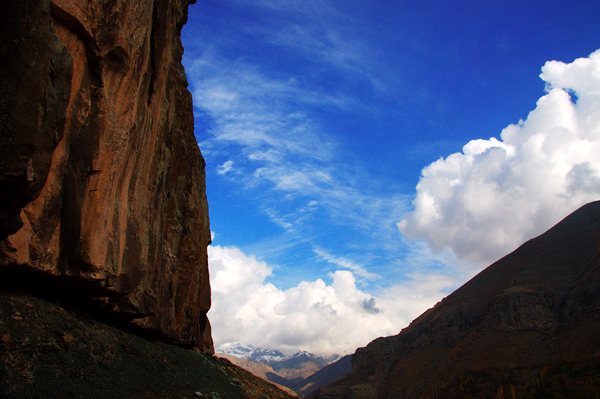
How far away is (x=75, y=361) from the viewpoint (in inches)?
569

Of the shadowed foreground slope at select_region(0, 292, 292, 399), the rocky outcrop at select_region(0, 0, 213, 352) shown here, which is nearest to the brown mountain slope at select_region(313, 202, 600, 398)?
the shadowed foreground slope at select_region(0, 292, 292, 399)

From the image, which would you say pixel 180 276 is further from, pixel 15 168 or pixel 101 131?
pixel 15 168

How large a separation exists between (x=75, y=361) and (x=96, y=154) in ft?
23.6

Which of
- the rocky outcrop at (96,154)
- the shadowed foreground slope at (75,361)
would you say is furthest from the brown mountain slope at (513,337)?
the rocky outcrop at (96,154)

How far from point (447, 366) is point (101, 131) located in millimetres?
116717

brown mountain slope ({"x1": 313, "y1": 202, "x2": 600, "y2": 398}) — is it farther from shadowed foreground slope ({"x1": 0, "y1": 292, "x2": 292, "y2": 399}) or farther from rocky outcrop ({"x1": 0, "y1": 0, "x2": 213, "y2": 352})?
rocky outcrop ({"x1": 0, "y1": 0, "x2": 213, "y2": 352})

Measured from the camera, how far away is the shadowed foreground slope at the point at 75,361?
12.4 metres

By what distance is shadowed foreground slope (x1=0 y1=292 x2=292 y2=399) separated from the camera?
12352mm

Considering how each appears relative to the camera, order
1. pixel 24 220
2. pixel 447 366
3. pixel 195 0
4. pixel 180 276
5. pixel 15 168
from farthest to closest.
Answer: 1. pixel 447 366
2. pixel 195 0
3. pixel 180 276
4. pixel 24 220
5. pixel 15 168

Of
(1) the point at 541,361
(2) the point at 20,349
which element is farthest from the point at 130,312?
(1) the point at 541,361

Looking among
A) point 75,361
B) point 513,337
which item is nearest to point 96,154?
point 75,361

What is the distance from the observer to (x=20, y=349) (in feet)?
41.6

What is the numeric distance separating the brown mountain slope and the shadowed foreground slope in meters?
70.3

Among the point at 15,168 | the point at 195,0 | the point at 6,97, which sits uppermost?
the point at 195,0
